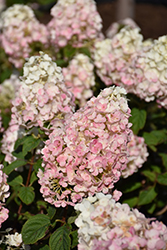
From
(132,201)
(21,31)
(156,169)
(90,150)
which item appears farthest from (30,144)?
(21,31)

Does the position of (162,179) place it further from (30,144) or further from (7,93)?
(7,93)

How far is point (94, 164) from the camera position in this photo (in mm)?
1665

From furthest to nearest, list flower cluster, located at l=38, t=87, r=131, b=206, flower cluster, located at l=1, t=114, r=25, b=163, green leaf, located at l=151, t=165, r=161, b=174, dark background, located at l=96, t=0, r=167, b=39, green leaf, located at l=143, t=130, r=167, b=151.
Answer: dark background, located at l=96, t=0, r=167, b=39
green leaf, located at l=151, t=165, r=161, b=174
green leaf, located at l=143, t=130, r=167, b=151
flower cluster, located at l=1, t=114, r=25, b=163
flower cluster, located at l=38, t=87, r=131, b=206

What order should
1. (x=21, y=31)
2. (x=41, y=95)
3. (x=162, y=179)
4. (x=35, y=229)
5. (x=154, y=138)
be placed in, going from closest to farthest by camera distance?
(x=35, y=229), (x=41, y=95), (x=162, y=179), (x=154, y=138), (x=21, y=31)

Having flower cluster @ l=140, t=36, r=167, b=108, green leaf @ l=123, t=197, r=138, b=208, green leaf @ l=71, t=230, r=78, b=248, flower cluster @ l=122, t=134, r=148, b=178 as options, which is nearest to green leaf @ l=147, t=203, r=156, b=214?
green leaf @ l=123, t=197, r=138, b=208

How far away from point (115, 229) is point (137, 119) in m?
1.29

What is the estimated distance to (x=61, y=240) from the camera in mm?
1729

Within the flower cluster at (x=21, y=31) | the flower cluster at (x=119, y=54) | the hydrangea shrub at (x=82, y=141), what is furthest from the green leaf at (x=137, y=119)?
the flower cluster at (x=21, y=31)

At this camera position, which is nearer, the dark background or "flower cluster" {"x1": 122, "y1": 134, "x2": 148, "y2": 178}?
"flower cluster" {"x1": 122, "y1": 134, "x2": 148, "y2": 178}

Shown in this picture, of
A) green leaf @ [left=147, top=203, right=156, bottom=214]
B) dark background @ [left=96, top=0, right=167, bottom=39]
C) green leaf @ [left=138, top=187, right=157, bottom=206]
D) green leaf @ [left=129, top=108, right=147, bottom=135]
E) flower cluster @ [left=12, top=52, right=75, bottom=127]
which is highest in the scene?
flower cluster @ [left=12, top=52, right=75, bottom=127]

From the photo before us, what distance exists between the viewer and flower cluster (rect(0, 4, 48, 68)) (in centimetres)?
320

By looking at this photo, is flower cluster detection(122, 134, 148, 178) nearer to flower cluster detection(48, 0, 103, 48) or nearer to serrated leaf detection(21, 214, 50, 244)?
serrated leaf detection(21, 214, 50, 244)

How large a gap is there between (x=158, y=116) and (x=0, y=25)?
1824 millimetres

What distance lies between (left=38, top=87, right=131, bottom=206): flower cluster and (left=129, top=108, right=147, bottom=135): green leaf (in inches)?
29.5
